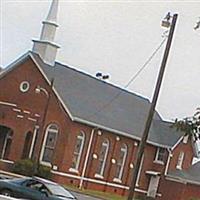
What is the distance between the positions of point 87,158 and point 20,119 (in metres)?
6.04

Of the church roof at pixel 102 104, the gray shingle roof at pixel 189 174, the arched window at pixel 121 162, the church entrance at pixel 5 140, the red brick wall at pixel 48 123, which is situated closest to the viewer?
the red brick wall at pixel 48 123

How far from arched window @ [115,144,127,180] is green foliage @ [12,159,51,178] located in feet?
31.7

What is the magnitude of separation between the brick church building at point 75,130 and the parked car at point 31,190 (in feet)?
92.6

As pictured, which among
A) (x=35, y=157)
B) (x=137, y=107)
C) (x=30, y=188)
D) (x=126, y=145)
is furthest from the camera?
(x=137, y=107)

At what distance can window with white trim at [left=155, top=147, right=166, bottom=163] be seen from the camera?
65.0m

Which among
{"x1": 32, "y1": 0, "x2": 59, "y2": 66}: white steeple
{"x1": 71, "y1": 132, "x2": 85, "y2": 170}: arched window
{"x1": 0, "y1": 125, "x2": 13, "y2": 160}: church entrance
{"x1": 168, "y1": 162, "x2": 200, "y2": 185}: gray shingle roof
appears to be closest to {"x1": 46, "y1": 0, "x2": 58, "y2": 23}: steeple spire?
{"x1": 32, "y1": 0, "x2": 59, "y2": 66}: white steeple

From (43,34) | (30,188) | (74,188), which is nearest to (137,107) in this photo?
(43,34)

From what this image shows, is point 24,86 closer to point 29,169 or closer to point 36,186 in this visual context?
point 29,169

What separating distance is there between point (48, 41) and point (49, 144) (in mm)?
10789

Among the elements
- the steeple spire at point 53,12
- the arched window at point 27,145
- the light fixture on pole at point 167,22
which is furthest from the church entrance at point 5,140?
the light fixture on pole at point 167,22

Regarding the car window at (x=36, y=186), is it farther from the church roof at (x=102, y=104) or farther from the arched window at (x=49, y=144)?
the arched window at (x=49, y=144)

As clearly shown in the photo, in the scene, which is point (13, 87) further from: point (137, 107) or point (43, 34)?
point (137, 107)

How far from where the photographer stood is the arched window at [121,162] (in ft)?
200

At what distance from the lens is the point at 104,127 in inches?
2255
